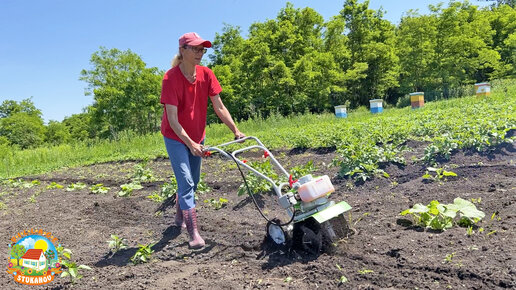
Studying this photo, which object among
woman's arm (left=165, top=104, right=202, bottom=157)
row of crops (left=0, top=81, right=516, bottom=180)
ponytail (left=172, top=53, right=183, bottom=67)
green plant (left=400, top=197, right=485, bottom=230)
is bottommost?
green plant (left=400, top=197, right=485, bottom=230)

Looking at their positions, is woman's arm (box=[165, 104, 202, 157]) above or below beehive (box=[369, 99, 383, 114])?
above

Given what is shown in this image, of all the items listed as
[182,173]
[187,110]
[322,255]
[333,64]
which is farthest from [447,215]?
[333,64]

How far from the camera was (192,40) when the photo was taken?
3520mm

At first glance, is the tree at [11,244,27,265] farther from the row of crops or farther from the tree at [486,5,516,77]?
the tree at [486,5,516,77]

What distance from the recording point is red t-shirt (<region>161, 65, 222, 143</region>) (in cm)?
361

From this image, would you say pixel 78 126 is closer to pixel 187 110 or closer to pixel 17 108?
pixel 17 108

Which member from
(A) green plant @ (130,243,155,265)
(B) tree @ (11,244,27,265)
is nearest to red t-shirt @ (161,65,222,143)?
(A) green plant @ (130,243,155,265)

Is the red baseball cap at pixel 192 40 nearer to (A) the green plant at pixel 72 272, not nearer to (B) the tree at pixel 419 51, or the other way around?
(A) the green plant at pixel 72 272

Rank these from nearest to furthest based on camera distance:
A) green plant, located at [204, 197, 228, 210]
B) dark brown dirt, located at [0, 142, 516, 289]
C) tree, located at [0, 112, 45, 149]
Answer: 1. dark brown dirt, located at [0, 142, 516, 289]
2. green plant, located at [204, 197, 228, 210]
3. tree, located at [0, 112, 45, 149]

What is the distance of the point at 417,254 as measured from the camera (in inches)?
111

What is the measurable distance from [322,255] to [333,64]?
84.5 feet

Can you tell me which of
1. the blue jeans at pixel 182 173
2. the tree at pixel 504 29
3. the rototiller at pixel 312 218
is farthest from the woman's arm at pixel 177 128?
the tree at pixel 504 29

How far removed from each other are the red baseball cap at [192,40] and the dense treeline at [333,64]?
21806 millimetres

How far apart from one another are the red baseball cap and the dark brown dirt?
1972 millimetres
